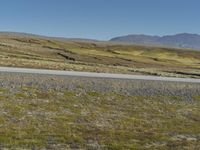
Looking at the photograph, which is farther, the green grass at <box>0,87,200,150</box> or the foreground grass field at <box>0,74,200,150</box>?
the foreground grass field at <box>0,74,200,150</box>

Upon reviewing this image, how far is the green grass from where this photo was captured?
66.1 feet

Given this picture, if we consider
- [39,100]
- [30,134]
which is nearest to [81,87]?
[39,100]

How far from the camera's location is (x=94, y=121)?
25.4m

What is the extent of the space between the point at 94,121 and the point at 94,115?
4.58ft

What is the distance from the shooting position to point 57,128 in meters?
22.6

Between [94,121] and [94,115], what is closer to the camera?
[94,121]

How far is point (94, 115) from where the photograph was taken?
26.7m

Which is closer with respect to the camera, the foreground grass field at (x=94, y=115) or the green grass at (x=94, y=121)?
the green grass at (x=94, y=121)

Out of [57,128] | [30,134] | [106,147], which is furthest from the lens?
[57,128]

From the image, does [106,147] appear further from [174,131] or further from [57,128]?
[174,131]

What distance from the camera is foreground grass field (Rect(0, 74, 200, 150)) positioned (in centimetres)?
2036

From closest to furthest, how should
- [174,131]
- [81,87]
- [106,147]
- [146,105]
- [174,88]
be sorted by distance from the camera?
[106,147], [174,131], [146,105], [81,87], [174,88]

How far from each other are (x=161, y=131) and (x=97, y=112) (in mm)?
5418

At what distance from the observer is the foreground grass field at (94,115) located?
20359mm
